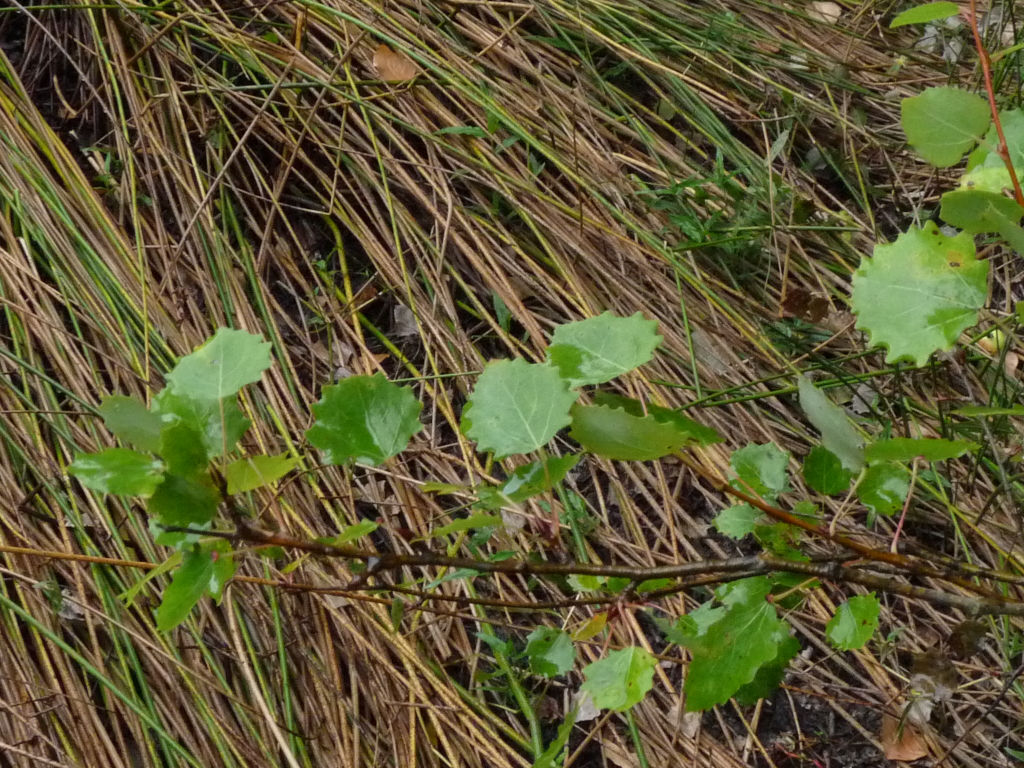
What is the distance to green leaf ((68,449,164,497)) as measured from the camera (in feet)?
1.83

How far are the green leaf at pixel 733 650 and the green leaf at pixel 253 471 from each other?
339 millimetres

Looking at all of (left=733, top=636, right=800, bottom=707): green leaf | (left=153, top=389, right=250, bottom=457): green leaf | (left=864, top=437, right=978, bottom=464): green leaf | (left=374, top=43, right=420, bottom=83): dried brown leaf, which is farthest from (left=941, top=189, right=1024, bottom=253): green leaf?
(left=374, top=43, right=420, bottom=83): dried brown leaf

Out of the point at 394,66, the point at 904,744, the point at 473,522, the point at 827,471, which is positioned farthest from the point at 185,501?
the point at 394,66

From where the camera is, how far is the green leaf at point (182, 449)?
1.89ft

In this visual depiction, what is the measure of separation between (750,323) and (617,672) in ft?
3.44

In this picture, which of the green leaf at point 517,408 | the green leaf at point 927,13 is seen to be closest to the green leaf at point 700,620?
the green leaf at point 517,408

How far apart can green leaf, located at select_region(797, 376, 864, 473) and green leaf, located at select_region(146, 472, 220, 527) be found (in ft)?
1.37

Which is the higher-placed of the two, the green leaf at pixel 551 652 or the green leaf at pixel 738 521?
the green leaf at pixel 738 521

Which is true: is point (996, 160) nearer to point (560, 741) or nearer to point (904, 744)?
point (560, 741)

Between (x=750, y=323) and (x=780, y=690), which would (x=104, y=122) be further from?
(x=780, y=690)

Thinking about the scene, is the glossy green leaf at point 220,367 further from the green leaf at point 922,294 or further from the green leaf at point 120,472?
the green leaf at point 922,294

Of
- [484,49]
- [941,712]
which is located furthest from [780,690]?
[484,49]

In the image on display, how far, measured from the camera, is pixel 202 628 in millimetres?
A: 1330

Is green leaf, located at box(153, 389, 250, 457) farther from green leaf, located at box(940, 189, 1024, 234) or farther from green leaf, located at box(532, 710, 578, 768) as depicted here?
green leaf, located at box(940, 189, 1024, 234)
